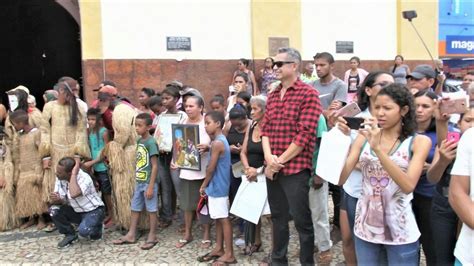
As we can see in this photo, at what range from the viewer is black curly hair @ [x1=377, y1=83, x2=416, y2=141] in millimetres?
2920

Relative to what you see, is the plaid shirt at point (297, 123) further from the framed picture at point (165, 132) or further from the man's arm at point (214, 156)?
the framed picture at point (165, 132)

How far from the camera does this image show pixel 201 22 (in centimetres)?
965

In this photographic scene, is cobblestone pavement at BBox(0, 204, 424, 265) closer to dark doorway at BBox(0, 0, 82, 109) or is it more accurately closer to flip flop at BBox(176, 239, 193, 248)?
flip flop at BBox(176, 239, 193, 248)

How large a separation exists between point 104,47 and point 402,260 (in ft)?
25.0

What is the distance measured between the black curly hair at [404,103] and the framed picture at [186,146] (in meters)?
2.33

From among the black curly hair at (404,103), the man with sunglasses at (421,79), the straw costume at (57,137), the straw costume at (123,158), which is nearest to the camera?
the black curly hair at (404,103)

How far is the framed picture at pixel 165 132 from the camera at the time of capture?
211 inches

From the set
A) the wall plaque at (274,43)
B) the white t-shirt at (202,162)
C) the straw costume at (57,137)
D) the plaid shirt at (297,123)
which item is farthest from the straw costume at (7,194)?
the wall plaque at (274,43)

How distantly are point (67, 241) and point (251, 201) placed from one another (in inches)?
89.1

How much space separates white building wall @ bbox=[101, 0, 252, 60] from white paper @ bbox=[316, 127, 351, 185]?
663cm

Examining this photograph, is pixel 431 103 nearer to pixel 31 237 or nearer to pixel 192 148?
pixel 192 148

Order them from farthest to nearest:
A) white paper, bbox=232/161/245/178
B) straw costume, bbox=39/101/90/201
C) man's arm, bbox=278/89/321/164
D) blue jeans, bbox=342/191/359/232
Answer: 1. straw costume, bbox=39/101/90/201
2. white paper, bbox=232/161/245/178
3. man's arm, bbox=278/89/321/164
4. blue jeans, bbox=342/191/359/232

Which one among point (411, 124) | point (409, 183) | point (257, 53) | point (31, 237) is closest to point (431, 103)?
point (411, 124)

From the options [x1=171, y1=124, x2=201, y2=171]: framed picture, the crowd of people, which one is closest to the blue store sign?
the crowd of people
